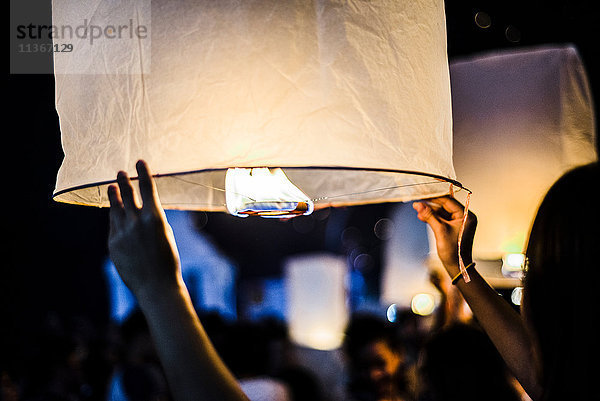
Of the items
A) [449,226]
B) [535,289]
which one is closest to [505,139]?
[449,226]

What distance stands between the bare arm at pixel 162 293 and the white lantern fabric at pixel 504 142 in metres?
0.77

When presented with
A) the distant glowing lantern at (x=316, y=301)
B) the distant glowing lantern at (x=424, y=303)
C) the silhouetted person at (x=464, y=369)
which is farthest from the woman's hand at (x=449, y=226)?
the distant glowing lantern at (x=424, y=303)

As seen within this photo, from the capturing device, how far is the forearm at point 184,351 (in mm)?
647

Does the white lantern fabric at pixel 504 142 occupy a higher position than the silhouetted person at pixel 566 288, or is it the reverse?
Result: the white lantern fabric at pixel 504 142

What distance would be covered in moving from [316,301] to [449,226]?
228 inches

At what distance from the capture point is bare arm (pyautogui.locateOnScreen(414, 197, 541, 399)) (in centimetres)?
108

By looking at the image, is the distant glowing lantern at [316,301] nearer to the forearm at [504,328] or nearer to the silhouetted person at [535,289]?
the forearm at [504,328]

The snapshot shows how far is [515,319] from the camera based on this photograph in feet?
3.65

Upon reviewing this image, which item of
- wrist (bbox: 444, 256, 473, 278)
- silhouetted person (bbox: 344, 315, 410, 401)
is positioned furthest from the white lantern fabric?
silhouetted person (bbox: 344, 315, 410, 401)

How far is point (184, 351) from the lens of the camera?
656mm

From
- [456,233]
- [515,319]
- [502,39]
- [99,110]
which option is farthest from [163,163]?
[502,39]

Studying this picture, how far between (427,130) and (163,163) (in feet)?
1.11

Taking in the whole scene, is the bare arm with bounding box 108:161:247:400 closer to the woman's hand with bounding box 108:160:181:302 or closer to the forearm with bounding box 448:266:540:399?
the woman's hand with bounding box 108:160:181:302

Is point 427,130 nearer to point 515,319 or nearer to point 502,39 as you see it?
point 515,319
